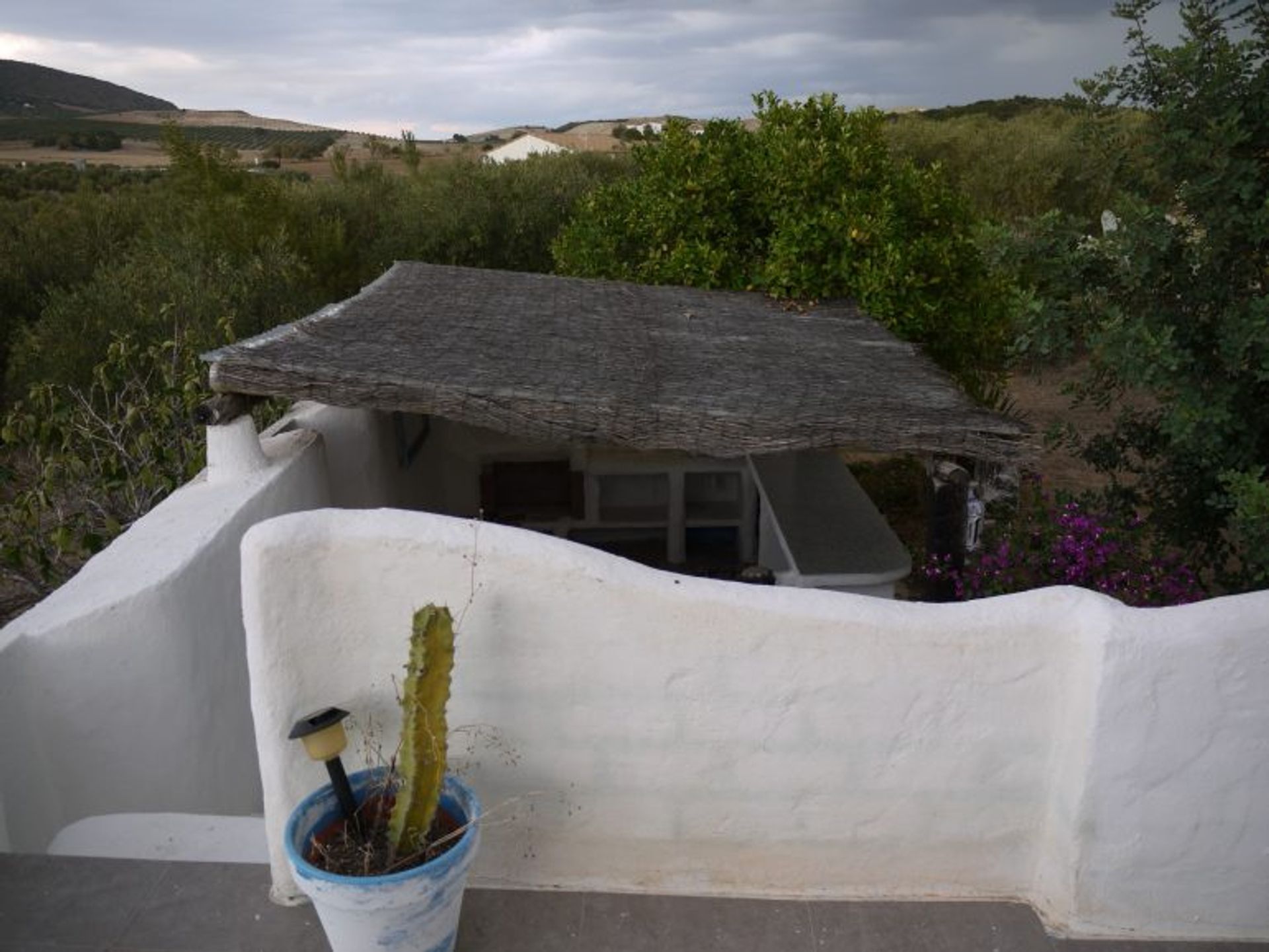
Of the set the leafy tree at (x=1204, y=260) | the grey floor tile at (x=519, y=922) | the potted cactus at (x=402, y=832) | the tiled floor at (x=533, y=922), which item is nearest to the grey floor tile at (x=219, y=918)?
the tiled floor at (x=533, y=922)

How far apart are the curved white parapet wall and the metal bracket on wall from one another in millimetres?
3968

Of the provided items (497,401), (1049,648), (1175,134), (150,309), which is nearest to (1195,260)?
(1175,134)

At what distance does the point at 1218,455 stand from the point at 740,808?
12.4ft

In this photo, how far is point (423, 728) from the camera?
9.84ft

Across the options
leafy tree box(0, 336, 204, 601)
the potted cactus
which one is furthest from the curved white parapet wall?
leafy tree box(0, 336, 204, 601)

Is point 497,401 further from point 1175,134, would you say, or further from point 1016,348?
point 1175,134

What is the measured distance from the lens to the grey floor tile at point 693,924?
337cm

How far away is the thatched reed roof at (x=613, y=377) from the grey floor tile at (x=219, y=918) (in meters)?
2.13

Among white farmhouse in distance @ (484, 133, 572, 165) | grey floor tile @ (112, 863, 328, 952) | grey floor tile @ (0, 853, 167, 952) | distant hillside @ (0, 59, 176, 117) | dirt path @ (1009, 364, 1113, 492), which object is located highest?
distant hillside @ (0, 59, 176, 117)

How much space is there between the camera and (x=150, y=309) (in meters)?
12.0

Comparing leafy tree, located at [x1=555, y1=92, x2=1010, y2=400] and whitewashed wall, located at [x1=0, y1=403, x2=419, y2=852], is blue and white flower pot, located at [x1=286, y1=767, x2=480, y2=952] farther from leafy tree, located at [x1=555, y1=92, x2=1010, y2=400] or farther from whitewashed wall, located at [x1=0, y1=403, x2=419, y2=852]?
leafy tree, located at [x1=555, y1=92, x2=1010, y2=400]

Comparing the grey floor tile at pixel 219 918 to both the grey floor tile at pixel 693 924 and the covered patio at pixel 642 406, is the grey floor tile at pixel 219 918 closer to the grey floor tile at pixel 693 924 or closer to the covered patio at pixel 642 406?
the grey floor tile at pixel 693 924

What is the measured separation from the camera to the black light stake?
3078 millimetres

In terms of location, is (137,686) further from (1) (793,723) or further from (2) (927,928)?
(2) (927,928)
